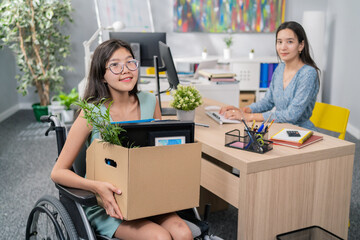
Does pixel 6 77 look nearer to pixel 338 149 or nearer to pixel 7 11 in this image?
pixel 7 11

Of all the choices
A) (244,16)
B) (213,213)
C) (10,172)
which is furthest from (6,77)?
(213,213)

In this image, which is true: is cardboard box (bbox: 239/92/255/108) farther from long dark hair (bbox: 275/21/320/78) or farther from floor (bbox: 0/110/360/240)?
long dark hair (bbox: 275/21/320/78)

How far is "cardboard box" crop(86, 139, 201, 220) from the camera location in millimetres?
1292

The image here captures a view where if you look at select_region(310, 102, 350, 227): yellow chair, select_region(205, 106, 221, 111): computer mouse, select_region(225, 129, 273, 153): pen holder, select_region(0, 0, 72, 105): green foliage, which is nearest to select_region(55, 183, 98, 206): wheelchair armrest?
select_region(225, 129, 273, 153): pen holder

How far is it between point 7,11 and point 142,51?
1.99 metres

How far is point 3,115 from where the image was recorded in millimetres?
5062

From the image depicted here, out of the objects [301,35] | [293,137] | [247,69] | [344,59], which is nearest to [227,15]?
[247,69]

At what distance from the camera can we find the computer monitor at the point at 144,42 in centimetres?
335

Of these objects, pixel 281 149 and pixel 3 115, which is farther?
pixel 3 115

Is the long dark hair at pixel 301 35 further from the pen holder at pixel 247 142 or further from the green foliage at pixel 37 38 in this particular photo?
the green foliage at pixel 37 38

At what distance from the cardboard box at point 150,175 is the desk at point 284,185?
0.80 feet

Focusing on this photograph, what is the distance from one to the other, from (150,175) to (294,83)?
1348mm

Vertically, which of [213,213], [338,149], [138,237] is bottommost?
[213,213]

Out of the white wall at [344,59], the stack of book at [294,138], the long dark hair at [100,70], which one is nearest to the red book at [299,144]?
the stack of book at [294,138]
